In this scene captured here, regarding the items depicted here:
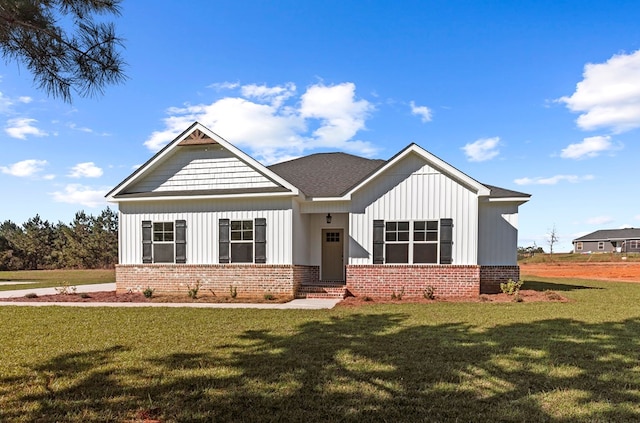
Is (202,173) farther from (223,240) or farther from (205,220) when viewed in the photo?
(223,240)

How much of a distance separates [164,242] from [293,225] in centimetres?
474

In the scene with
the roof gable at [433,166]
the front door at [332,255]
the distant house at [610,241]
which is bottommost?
the distant house at [610,241]

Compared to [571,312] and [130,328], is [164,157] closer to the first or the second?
[130,328]

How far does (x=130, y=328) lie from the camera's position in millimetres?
7879

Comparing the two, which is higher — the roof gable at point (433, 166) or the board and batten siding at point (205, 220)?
the roof gable at point (433, 166)

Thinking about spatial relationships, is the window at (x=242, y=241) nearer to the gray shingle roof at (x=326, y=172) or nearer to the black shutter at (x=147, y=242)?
the gray shingle roof at (x=326, y=172)

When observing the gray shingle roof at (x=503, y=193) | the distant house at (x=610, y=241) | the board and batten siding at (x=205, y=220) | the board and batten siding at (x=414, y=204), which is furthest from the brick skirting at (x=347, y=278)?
the distant house at (x=610, y=241)

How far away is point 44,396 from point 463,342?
5.89m

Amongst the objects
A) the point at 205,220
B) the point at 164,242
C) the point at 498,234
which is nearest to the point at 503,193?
the point at 498,234

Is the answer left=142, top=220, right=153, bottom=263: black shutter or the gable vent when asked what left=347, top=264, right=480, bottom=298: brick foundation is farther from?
left=142, top=220, right=153, bottom=263: black shutter

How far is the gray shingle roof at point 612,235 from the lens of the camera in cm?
6166

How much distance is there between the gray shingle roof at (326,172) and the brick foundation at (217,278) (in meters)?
3.01

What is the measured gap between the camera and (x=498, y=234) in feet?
44.9

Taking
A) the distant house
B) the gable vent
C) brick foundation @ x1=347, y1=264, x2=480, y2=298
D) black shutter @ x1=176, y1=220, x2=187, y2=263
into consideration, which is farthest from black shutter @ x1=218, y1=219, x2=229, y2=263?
the distant house
